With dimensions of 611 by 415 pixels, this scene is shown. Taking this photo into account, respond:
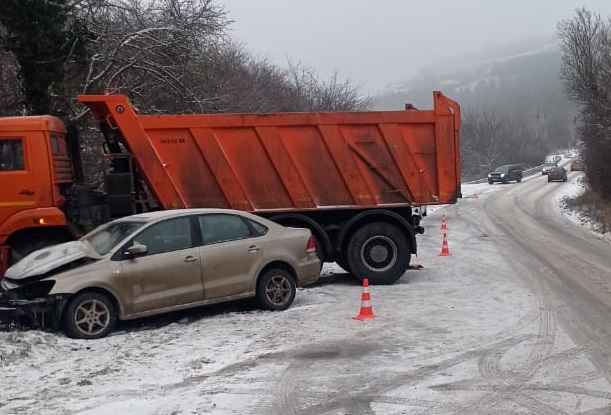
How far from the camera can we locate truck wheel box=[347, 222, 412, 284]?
461 inches

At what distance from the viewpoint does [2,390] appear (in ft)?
19.9

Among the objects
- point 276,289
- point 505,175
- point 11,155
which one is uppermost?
point 11,155

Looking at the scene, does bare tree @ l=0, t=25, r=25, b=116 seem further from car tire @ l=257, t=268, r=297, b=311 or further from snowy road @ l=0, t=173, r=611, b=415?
car tire @ l=257, t=268, r=297, b=311

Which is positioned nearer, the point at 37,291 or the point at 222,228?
the point at 37,291

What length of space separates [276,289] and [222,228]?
1.12 m

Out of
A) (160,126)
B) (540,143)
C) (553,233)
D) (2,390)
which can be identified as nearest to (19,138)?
(160,126)

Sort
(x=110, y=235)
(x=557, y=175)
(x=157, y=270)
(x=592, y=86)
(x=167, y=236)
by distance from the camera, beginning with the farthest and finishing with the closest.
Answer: (x=557, y=175) < (x=592, y=86) < (x=110, y=235) < (x=167, y=236) < (x=157, y=270)

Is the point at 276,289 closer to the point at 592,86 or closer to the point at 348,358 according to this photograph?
the point at 348,358

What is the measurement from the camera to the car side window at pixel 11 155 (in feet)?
33.2

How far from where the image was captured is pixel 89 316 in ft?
26.1

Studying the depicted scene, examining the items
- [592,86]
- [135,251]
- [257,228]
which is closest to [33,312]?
[135,251]

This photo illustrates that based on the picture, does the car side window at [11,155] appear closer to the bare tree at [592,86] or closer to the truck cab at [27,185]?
the truck cab at [27,185]

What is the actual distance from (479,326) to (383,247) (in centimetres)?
372

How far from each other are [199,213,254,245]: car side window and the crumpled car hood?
1.43m
